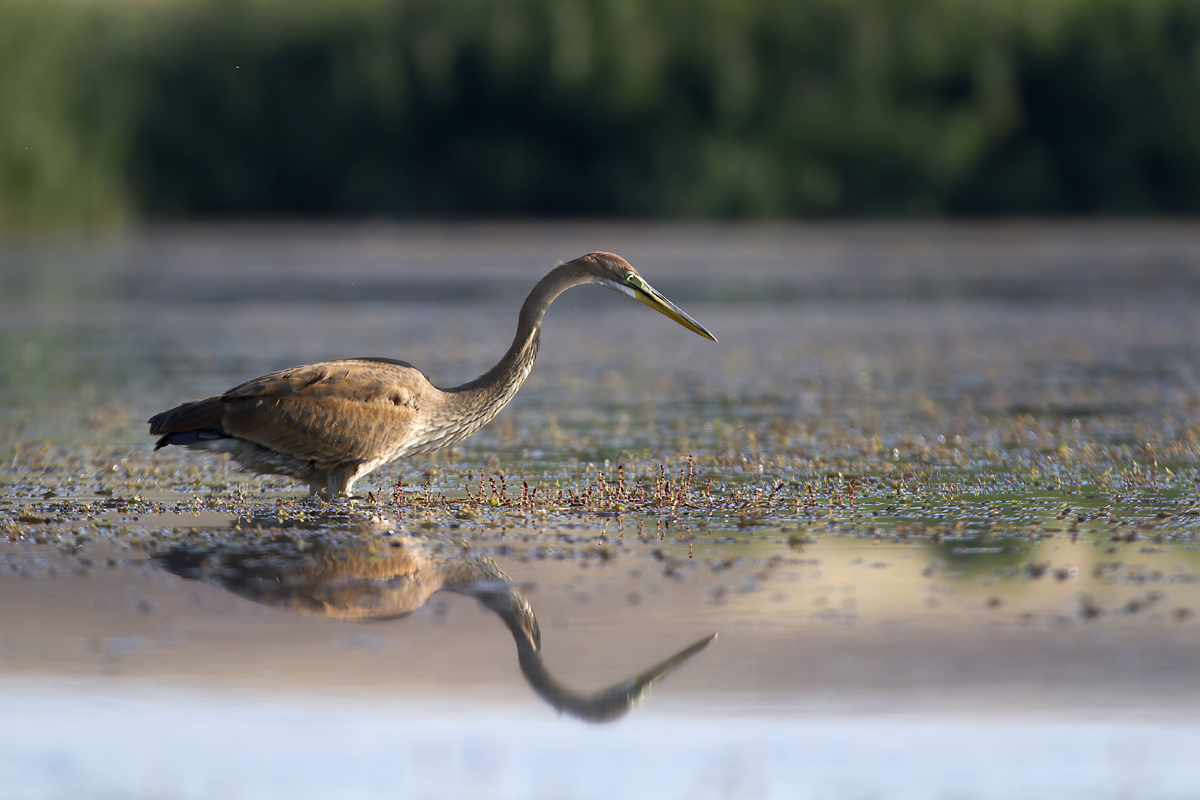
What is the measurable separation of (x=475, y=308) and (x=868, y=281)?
6.59 m

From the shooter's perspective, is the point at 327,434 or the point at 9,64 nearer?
the point at 327,434

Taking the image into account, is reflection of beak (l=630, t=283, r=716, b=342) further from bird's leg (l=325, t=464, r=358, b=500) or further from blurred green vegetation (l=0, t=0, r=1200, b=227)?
blurred green vegetation (l=0, t=0, r=1200, b=227)

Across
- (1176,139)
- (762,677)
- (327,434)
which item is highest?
(1176,139)

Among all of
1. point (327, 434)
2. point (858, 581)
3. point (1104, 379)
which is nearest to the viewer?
point (858, 581)

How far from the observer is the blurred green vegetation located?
37000 mm

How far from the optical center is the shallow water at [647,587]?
15.4ft

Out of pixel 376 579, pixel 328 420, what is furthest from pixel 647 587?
pixel 328 420

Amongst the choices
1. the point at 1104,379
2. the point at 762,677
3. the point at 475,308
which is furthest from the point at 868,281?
the point at 762,677

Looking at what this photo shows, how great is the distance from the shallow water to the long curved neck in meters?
0.43

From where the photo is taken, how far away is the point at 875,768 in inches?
180

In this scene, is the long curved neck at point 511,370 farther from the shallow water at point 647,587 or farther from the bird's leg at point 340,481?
the bird's leg at point 340,481

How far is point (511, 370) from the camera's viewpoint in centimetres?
863

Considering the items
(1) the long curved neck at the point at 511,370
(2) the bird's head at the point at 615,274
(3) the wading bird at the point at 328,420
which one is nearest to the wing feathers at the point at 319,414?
(3) the wading bird at the point at 328,420

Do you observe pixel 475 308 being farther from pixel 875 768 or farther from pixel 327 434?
pixel 875 768
